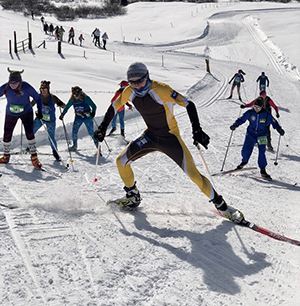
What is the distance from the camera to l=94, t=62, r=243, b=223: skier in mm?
5195

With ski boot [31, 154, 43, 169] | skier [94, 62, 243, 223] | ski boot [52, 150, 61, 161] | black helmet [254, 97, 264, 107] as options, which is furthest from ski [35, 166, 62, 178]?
black helmet [254, 97, 264, 107]

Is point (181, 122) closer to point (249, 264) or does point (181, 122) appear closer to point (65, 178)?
point (65, 178)

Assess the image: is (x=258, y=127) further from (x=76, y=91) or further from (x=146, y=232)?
(x=146, y=232)

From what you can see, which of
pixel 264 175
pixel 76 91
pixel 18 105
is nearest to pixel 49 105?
pixel 76 91

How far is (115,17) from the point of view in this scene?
57438 mm

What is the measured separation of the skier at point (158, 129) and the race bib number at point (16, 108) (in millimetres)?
2708

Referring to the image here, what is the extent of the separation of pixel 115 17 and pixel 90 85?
44.1 m

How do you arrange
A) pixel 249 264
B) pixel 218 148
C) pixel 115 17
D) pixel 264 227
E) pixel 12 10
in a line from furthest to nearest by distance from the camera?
pixel 115 17, pixel 12 10, pixel 218 148, pixel 264 227, pixel 249 264

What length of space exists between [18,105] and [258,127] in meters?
5.28

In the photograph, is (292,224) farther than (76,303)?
Yes

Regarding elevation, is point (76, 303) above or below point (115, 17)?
below

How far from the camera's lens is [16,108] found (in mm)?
7496

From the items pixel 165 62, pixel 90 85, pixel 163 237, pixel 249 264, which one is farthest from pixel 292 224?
pixel 165 62

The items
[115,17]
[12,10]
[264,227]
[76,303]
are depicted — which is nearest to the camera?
[76,303]
